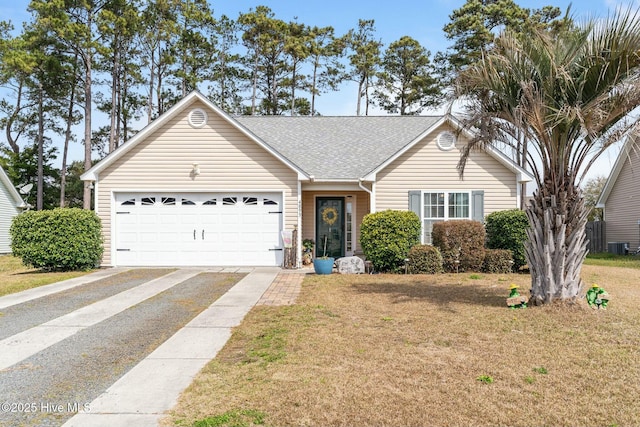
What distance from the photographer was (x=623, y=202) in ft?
71.9

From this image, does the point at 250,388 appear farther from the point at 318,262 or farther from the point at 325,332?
the point at 318,262

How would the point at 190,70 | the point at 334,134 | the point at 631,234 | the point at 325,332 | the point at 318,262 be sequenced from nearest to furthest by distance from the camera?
the point at 325,332, the point at 318,262, the point at 334,134, the point at 631,234, the point at 190,70

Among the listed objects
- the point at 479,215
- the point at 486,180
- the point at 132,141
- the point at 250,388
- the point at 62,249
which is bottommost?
the point at 250,388

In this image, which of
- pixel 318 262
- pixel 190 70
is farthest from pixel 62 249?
pixel 190 70

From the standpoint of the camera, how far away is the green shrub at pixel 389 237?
12.4m

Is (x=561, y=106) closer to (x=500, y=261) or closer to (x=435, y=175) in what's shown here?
(x=500, y=261)

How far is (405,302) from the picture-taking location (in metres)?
8.21

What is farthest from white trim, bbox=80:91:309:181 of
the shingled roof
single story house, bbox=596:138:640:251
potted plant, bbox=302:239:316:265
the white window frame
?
single story house, bbox=596:138:640:251

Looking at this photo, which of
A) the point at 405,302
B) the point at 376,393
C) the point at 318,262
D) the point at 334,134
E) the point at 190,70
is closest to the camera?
the point at 376,393

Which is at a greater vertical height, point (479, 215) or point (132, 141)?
point (132, 141)

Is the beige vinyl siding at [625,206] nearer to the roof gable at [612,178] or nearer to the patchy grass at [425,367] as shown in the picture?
the roof gable at [612,178]

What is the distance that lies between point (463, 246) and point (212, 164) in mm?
7850

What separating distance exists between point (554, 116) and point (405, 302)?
3916 mm

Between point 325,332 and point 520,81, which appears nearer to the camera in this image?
point 325,332
